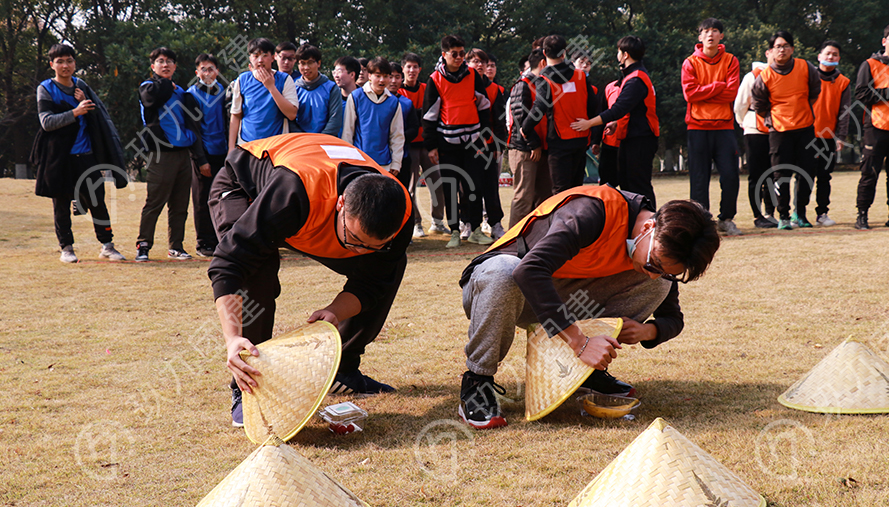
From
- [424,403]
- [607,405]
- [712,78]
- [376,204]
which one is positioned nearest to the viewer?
[376,204]

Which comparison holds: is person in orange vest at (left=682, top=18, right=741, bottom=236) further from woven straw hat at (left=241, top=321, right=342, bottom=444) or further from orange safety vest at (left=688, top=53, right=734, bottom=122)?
woven straw hat at (left=241, top=321, right=342, bottom=444)

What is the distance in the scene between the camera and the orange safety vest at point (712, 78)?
A: 25.6 ft

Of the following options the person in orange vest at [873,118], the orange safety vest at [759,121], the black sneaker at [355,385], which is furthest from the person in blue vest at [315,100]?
the person in orange vest at [873,118]

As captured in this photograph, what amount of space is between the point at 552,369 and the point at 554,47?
4957 mm

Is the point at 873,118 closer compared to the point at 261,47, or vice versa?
the point at 261,47

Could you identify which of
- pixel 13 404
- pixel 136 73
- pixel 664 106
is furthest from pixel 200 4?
pixel 13 404

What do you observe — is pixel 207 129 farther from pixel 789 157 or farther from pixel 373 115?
pixel 789 157

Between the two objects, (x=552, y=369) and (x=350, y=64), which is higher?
(x=350, y=64)

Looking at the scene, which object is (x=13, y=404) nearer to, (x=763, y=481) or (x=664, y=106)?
(x=763, y=481)

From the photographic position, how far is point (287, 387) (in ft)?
9.15

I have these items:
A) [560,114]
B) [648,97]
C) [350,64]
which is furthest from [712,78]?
[350,64]

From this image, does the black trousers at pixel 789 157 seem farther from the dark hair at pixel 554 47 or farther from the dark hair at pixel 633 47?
the dark hair at pixel 554 47

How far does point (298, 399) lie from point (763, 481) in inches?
65.4

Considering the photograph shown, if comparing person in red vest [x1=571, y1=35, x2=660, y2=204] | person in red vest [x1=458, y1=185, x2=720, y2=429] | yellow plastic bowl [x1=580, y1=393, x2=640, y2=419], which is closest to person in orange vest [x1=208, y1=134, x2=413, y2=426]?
person in red vest [x1=458, y1=185, x2=720, y2=429]
